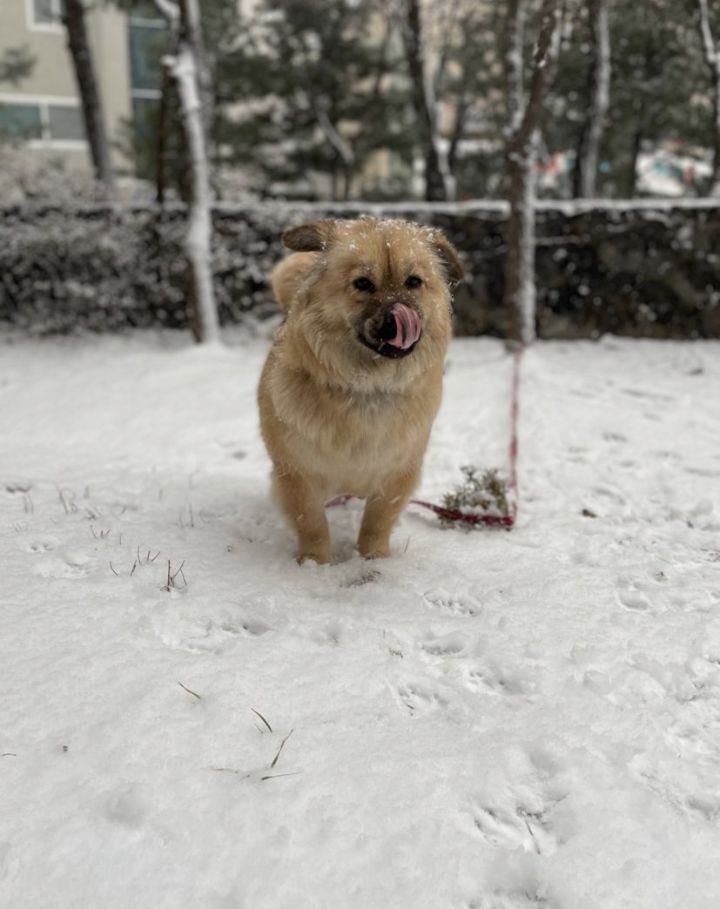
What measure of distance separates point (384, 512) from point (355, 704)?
110 cm

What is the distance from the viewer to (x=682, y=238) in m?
8.39

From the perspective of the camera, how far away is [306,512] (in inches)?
115

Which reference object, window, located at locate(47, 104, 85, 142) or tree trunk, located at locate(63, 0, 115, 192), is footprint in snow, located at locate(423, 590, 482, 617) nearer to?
tree trunk, located at locate(63, 0, 115, 192)

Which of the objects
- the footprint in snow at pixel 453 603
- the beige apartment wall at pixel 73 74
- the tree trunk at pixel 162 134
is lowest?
the footprint in snow at pixel 453 603

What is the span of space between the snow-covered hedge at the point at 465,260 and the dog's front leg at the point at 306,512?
20.9 feet

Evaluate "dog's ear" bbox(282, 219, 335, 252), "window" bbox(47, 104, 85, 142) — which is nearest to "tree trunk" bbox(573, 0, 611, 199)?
"dog's ear" bbox(282, 219, 335, 252)

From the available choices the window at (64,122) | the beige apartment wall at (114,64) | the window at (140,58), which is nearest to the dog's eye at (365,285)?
the beige apartment wall at (114,64)

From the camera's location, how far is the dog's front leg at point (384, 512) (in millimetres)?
2967

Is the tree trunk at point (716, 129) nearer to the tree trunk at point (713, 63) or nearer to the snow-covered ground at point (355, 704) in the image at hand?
the tree trunk at point (713, 63)

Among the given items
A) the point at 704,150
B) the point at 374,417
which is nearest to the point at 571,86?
the point at 704,150

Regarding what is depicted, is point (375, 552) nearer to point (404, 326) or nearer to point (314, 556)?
point (314, 556)

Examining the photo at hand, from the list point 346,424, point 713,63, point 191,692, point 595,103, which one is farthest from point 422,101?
point 191,692

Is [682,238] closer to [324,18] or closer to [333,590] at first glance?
[333,590]

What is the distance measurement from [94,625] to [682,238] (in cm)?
832
